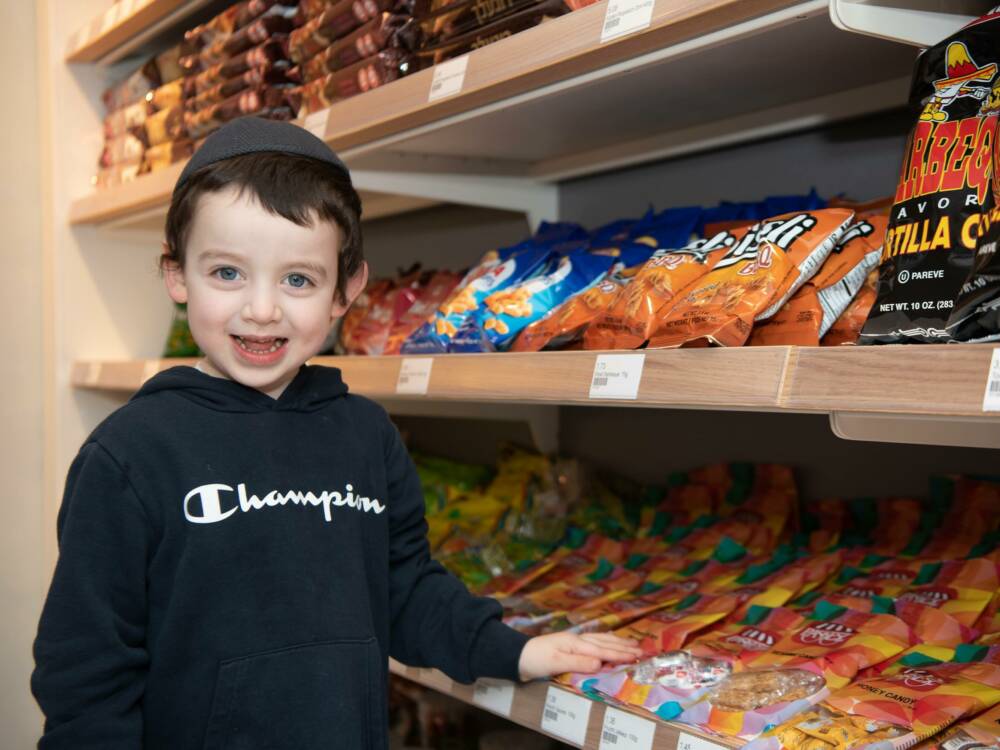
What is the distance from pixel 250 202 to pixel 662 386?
0.52m

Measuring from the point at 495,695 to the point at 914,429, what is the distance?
69cm

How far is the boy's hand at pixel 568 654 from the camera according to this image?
127 cm

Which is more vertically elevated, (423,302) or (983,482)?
(423,302)

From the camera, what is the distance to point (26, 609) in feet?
9.18

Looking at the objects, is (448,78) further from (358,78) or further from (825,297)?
(825,297)

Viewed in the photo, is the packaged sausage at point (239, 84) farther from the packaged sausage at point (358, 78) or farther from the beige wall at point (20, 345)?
the beige wall at point (20, 345)

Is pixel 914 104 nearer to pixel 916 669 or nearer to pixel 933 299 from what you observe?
pixel 933 299

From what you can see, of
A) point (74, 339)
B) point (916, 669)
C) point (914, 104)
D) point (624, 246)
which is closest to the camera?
point (914, 104)

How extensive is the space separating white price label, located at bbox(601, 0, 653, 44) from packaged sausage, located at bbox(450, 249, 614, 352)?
17.0 inches

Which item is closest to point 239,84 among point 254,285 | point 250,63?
point 250,63

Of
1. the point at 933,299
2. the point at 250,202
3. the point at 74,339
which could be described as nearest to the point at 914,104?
the point at 933,299

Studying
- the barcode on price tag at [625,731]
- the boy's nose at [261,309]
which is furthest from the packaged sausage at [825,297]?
the boy's nose at [261,309]

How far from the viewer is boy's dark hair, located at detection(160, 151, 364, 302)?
118 cm

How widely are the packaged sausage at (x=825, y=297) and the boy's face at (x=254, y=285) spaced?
530 mm
